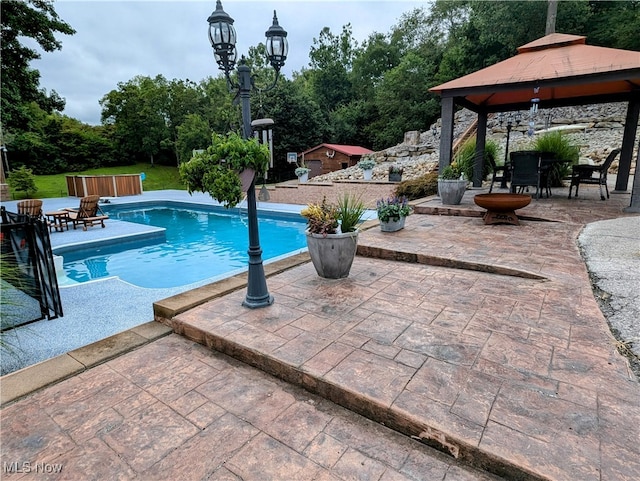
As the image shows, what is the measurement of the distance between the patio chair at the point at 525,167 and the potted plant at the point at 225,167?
557 cm

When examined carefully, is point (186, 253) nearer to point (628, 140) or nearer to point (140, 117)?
point (628, 140)

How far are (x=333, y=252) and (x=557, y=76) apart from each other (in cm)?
511

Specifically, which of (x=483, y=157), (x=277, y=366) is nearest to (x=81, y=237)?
(x=277, y=366)

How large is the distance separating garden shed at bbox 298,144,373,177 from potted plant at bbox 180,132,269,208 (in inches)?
657

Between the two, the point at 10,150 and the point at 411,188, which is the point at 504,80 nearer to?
the point at 411,188

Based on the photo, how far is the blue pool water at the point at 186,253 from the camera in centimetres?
597

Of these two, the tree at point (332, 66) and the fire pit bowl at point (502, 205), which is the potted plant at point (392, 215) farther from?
the tree at point (332, 66)

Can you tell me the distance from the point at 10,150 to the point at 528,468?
2771 cm

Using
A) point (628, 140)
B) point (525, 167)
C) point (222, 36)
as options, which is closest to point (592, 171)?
point (628, 140)

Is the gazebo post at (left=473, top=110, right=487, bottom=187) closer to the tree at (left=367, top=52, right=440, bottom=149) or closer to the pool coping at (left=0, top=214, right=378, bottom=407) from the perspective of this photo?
the pool coping at (left=0, top=214, right=378, bottom=407)

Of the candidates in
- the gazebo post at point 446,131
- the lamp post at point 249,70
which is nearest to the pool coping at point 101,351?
the lamp post at point 249,70

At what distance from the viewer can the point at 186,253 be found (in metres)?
7.47

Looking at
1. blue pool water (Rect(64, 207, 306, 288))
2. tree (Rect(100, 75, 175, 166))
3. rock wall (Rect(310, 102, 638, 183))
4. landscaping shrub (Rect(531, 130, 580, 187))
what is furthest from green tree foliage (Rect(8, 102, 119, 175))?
landscaping shrub (Rect(531, 130, 580, 187))

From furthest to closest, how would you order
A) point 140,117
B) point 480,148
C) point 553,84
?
point 140,117, point 480,148, point 553,84
